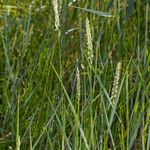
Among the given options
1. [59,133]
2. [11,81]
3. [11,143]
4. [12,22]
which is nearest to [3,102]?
[11,81]

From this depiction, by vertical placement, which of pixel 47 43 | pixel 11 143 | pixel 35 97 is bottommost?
pixel 11 143

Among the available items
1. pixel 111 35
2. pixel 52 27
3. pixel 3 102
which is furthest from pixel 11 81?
pixel 111 35

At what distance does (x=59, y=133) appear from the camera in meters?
1.49

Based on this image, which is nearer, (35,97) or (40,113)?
(40,113)

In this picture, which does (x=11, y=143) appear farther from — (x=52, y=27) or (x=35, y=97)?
(x=52, y=27)

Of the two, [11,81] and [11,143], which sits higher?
[11,81]

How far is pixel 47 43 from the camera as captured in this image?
69.9 inches

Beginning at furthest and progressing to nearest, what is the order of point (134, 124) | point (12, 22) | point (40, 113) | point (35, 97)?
point (12, 22) → point (35, 97) → point (40, 113) → point (134, 124)

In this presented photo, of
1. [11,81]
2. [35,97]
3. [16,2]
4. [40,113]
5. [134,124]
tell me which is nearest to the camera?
[134,124]

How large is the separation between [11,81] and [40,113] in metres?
0.29

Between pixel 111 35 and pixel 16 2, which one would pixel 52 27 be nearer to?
pixel 111 35

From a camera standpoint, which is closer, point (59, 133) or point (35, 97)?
point (59, 133)

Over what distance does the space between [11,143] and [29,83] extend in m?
0.22

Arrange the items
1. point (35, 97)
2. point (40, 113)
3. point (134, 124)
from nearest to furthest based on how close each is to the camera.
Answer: point (134, 124) < point (40, 113) < point (35, 97)
